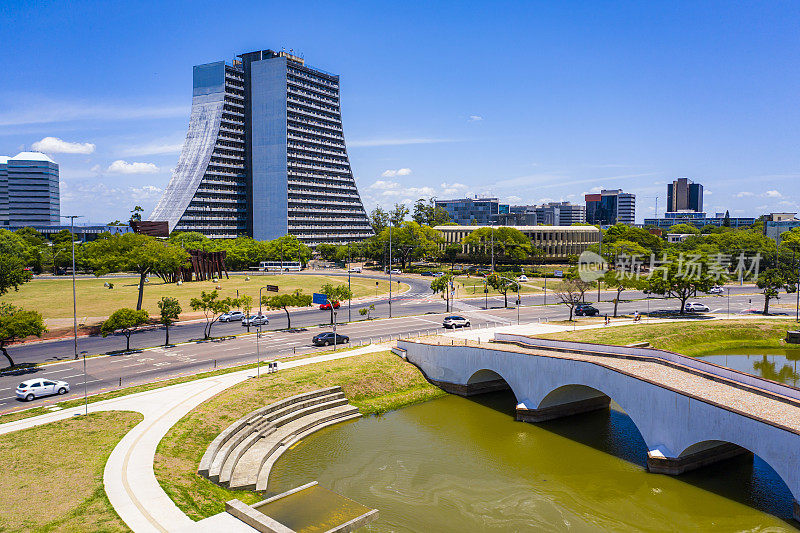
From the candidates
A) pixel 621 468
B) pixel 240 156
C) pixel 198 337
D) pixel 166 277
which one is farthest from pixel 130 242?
pixel 240 156

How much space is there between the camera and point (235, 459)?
102 feet

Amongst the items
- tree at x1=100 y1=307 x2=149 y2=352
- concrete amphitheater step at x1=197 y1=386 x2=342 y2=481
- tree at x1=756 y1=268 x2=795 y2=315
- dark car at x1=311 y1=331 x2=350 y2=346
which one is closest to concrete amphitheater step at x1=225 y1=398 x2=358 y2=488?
concrete amphitheater step at x1=197 y1=386 x2=342 y2=481

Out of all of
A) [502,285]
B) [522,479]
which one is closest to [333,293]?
[502,285]

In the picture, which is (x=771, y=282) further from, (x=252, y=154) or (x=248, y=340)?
(x=252, y=154)

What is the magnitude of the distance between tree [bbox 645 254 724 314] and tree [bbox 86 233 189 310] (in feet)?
228

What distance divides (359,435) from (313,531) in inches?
559

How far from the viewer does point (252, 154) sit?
18012 centimetres

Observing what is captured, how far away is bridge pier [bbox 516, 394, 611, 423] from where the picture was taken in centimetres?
3922

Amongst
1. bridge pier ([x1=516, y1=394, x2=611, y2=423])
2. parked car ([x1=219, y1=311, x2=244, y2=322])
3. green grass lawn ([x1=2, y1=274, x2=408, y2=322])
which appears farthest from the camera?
green grass lawn ([x1=2, y1=274, x2=408, y2=322])

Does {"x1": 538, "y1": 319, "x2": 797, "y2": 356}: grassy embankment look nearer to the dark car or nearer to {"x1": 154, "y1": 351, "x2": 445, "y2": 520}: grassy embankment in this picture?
{"x1": 154, "y1": 351, "x2": 445, "y2": 520}: grassy embankment

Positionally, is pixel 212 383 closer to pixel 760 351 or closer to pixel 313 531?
pixel 313 531

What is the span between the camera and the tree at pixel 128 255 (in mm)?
69438

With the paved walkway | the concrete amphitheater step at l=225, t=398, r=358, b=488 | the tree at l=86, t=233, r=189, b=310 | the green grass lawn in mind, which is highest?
the tree at l=86, t=233, r=189, b=310

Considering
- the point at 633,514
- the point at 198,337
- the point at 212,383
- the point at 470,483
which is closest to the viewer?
the point at 633,514
